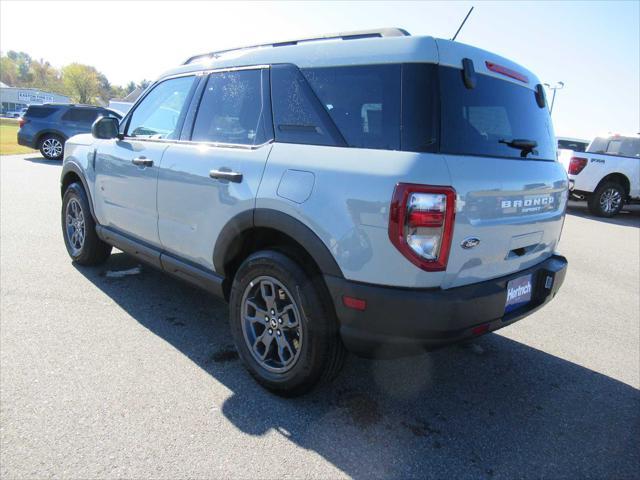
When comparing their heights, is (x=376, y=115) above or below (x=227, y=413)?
above

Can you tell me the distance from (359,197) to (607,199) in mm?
11073

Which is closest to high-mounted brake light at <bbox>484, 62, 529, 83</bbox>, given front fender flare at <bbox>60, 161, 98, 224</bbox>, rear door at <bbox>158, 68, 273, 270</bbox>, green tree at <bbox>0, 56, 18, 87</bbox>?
rear door at <bbox>158, 68, 273, 270</bbox>

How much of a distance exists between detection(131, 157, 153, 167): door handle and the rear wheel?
1383 cm

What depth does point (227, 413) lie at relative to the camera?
2527 mm

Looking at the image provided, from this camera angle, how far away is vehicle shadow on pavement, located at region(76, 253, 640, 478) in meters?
2.27

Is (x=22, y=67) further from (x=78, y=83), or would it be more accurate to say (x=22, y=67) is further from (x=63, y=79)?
(x=78, y=83)

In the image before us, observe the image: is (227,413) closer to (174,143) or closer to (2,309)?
(174,143)

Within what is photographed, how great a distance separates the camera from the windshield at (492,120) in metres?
2.23

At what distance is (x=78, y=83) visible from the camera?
103812 mm

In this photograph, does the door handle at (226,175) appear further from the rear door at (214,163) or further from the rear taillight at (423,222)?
the rear taillight at (423,222)

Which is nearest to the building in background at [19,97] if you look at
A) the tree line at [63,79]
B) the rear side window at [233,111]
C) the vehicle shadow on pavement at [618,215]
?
the tree line at [63,79]

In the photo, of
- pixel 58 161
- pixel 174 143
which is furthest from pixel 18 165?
pixel 174 143

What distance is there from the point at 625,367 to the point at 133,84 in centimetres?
17258

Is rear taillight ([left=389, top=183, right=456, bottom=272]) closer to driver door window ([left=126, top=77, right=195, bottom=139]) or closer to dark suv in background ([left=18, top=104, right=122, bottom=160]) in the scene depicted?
driver door window ([left=126, top=77, right=195, bottom=139])
